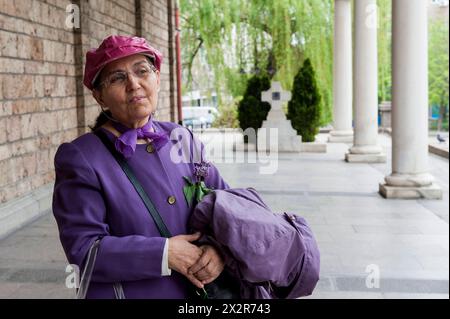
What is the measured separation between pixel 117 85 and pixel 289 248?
55cm

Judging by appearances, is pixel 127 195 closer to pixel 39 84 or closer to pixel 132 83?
pixel 132 83

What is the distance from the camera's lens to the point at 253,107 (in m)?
12.0

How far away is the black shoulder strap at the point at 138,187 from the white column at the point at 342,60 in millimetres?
11305

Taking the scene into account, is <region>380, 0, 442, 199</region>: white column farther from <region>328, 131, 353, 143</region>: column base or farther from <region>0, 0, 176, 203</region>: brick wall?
<region>328, 131, 353, 143</region>: column base

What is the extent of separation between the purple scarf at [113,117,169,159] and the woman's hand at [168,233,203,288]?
229 mm

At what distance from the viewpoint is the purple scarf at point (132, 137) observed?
4.61 feet

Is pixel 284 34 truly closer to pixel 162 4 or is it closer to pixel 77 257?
pixel 162 4

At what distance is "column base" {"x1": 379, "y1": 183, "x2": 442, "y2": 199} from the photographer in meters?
6.59

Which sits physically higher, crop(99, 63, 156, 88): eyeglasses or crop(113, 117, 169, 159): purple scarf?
crop(99, 63, 156, 88): eyeglasses

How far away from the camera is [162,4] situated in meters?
11.2
